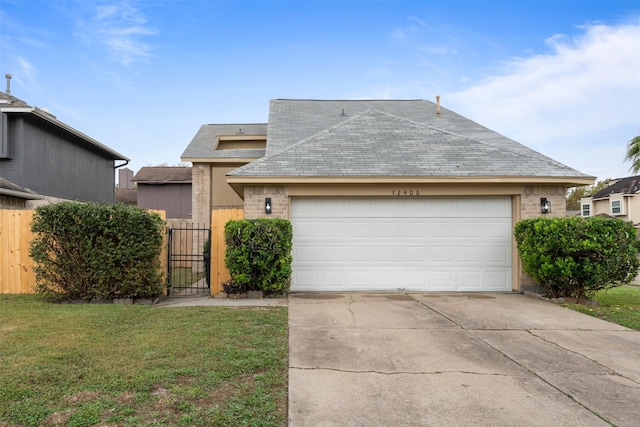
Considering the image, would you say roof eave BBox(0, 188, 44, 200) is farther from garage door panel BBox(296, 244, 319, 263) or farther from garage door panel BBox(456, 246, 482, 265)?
garage door panel BBox(456, 246, 482, 265)

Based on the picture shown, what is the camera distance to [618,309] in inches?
280

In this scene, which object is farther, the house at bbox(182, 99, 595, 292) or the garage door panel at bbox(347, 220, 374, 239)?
the garage door panel at bbox(347, 220, 374, 239)

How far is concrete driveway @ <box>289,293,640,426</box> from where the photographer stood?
2855mm

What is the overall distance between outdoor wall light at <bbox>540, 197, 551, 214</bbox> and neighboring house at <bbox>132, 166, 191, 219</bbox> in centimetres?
1668

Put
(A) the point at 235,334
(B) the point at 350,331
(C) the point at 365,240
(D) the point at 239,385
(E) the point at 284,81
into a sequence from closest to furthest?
(D) the point at 239,385, (A) the point at 235,334, (B) the point at 350,331, (C) the point at 365,240, (E) the point at 284,81

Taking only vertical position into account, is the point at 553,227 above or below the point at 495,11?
below

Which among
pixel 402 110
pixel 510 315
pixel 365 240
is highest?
pixel 402 110

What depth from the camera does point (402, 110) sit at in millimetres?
15562

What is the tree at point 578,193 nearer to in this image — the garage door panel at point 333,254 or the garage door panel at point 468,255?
the garage door panel at point 468,255

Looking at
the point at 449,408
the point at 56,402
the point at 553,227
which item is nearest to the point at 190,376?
the point at 56,402

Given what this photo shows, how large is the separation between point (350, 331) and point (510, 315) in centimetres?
293

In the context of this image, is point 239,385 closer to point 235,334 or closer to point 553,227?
point 235,334

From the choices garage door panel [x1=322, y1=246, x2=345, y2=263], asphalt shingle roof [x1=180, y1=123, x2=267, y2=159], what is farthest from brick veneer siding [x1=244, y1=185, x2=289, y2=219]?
asphalt shingle roof [x1=180, y1=123, x2=267, y2=159]

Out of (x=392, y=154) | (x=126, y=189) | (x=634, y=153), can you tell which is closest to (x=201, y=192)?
(x=392, y=154)
